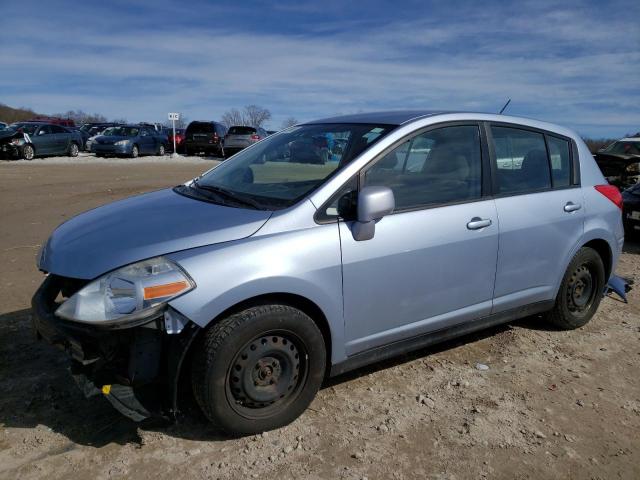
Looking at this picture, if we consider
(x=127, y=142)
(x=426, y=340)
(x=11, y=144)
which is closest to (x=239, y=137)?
(x=127, y=142)

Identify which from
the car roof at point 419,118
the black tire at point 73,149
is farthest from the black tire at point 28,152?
the car roof at point 419,118

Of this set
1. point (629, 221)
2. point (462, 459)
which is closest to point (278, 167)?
point (462, 459)

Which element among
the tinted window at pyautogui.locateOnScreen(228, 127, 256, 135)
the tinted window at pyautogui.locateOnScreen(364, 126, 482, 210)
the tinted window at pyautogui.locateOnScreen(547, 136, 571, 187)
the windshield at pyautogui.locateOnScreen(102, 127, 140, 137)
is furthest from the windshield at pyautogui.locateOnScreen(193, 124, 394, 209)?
the tinted window at pyautogui.locateOnScreen(228, 127, 256, 135)

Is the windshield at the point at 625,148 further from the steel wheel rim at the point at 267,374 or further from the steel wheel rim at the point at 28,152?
the steel wheel rim at the point at 28,152

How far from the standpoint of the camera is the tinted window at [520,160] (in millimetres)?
3926

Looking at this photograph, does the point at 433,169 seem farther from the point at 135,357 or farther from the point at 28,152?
the point at 28,152

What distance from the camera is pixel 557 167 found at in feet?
14.2

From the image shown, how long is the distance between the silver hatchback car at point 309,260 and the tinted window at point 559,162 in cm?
1

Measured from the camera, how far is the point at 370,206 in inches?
117

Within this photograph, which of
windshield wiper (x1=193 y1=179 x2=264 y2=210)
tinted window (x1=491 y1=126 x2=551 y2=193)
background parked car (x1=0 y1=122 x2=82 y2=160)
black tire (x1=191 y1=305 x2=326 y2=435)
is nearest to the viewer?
black tire (x1=191 y1=305 x2=326 y2=435)

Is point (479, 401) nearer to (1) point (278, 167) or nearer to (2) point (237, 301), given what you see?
(2) point (237, 301)

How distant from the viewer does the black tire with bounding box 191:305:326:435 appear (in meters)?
2.69

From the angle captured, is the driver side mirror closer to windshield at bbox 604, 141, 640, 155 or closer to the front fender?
the front fender

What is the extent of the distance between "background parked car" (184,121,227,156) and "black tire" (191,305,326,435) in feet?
84.1
